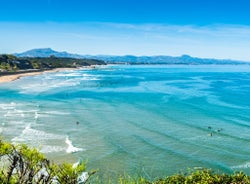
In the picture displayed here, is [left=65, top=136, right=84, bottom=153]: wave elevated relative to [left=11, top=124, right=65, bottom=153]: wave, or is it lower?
elevated

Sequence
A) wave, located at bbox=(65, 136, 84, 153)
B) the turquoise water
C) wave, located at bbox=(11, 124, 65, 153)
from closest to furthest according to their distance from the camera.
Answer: the turquoise water → wave, located at bbox=(65, 136, 84, 153) → wave, located at bbox=(11, 124, 65, 153)

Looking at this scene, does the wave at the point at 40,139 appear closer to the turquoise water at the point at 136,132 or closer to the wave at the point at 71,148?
the turquoise water at the point at 136,132

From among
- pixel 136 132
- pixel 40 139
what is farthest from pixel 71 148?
pixel 136 132

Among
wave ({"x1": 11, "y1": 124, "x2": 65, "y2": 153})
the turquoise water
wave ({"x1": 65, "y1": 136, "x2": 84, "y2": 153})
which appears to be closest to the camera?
the turquoise water

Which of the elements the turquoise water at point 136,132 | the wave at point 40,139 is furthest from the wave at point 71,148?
the wave at point 40,139

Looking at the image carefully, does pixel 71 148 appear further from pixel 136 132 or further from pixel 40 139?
pixel 136 132

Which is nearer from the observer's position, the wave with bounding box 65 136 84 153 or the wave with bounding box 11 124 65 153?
the wave with bounding box 65 136 84 153

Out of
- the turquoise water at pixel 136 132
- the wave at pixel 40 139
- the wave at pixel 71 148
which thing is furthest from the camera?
the wave at pixel 40 139

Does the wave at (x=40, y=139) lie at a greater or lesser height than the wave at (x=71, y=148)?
lesser

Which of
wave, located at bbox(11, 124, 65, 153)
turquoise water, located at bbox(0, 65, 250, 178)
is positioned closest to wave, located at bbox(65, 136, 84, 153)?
turquoise water, located at bbox(0, 65, 250, 178)

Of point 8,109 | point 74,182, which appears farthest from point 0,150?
point 8,109

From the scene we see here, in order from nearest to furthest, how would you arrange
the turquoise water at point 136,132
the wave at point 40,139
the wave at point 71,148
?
the turquoise water at point 136,132, the wave at point 71,148, the wave at point 40,139

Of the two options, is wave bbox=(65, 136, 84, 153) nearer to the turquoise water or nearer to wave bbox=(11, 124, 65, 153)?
the turquoise water

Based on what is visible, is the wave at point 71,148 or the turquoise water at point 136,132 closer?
the turquoise water at point 136,132
